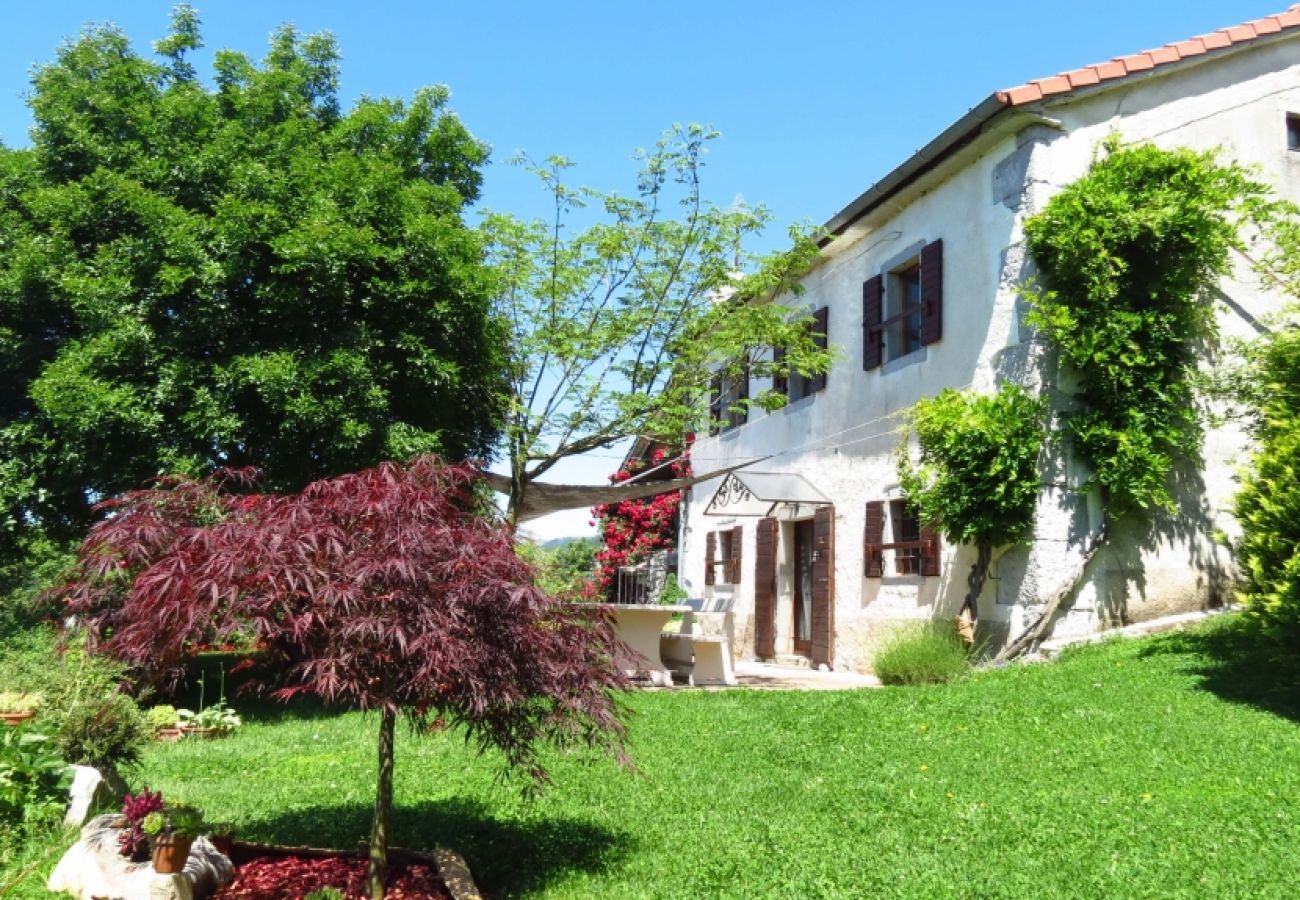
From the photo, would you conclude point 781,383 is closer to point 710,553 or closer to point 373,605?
point 710,553

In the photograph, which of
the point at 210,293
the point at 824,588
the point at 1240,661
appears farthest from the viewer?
the point at 824,588

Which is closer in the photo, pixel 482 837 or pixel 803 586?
pixel 482 837

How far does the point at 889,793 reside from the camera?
5.14 m

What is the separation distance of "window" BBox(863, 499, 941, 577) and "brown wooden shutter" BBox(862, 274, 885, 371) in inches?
67.3

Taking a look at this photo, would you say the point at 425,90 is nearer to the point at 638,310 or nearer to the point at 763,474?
the point at 638,310

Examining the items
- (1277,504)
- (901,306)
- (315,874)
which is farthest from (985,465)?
(315,874)

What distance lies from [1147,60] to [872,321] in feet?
12.3

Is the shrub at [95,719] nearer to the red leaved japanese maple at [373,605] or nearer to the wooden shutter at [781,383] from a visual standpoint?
the red leaved japanese maple at [373,605]

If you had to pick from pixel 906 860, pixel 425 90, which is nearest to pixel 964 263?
pixel 425 90

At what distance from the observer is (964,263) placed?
10.0 m

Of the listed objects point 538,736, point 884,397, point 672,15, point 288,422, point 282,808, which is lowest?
point 282,808

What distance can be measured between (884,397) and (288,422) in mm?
6355

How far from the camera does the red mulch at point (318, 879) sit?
385cm

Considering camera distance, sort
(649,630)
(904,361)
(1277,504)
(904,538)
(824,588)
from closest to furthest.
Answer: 1. (1277,504)
2. (649,630)
3. (904,538)
4. (904,361)
5. (824,588)
